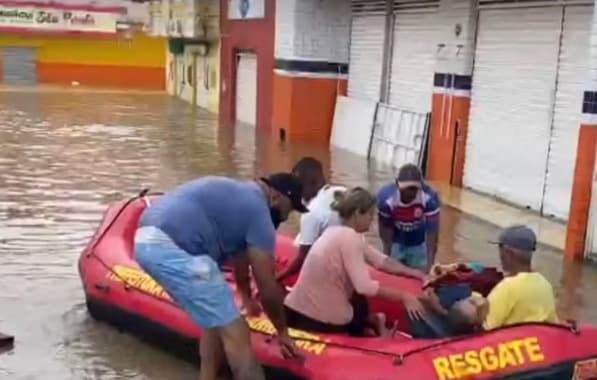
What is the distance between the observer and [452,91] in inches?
653

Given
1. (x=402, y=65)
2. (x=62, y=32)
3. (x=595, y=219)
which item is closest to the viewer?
(x=595, y=219)

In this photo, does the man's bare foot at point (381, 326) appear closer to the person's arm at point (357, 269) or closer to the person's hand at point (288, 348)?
the person's arm at point (357, 269)

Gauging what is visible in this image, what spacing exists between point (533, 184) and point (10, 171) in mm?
8082

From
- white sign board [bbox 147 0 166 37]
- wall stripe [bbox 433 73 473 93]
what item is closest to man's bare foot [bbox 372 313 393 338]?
wall stripe [bbox 433 73 473 93]

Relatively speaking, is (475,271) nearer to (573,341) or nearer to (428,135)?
(573,341)

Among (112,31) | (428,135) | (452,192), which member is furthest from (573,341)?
(112,31)

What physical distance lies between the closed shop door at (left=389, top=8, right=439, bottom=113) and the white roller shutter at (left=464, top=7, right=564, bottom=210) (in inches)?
85.6

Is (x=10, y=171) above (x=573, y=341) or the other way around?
the other way around

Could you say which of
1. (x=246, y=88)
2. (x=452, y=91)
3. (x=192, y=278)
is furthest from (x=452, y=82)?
(x=246, y=88)

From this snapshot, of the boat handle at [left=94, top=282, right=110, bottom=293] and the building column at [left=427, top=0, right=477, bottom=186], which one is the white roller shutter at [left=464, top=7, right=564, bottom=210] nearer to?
the building column at [left=427, top=0, right=477, bottom=186]

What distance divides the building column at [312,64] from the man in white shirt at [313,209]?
52.0 feet

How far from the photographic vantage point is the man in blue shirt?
539 cm

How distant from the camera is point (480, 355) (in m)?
5.82

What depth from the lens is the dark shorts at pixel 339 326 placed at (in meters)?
6.27
